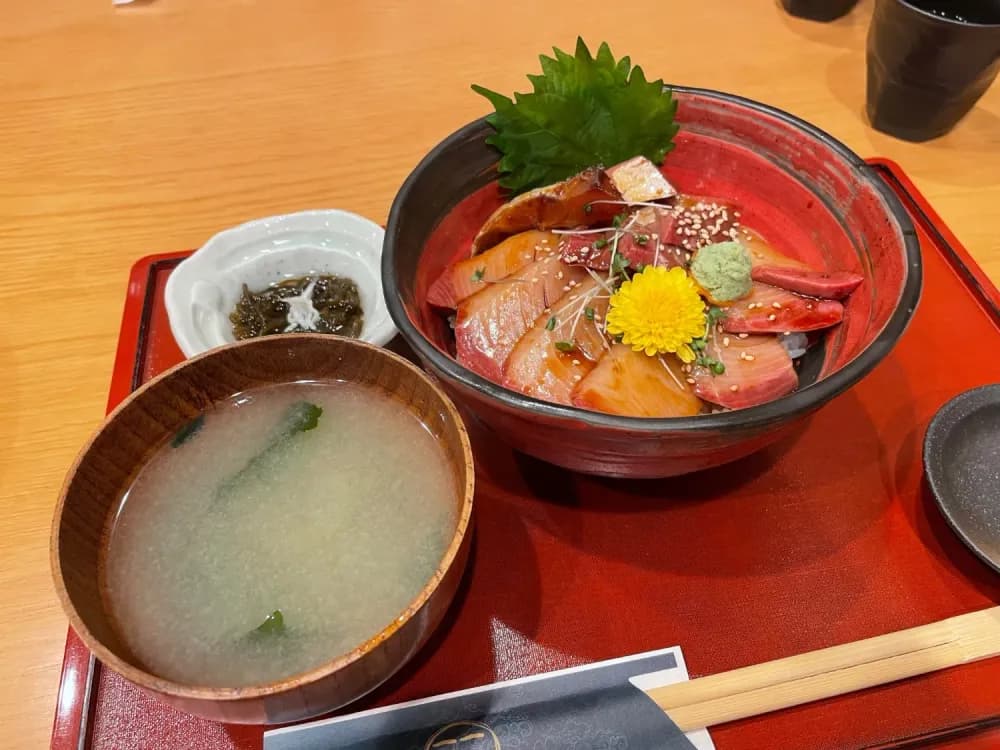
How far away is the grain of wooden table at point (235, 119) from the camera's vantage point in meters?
1.82

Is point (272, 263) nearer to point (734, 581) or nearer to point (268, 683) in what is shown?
point (268, 683)

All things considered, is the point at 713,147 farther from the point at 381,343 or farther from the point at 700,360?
the point at 381,343

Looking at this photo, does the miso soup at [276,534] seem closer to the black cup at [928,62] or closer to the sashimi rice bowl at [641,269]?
the sashimi rice bowl at [641,269]

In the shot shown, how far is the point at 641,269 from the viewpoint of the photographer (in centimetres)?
145

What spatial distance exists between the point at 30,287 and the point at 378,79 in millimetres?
1378

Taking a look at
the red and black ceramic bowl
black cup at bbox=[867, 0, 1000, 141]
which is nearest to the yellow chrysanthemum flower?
the red and black ceramic bowl

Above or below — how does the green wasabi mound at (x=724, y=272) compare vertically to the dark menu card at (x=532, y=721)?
above

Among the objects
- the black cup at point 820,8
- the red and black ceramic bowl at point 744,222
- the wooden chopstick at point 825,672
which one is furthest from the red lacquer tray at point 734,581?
the black cup at point 820,8

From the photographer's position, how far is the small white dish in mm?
1660

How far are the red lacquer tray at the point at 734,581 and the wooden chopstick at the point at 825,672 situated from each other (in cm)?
4

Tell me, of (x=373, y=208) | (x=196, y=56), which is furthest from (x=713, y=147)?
(x=196, y=56)

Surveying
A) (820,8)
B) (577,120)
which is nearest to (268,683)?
(577,120)

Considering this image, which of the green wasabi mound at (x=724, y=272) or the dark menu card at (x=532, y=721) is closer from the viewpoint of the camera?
the dark menu card at (x=532, y=721)

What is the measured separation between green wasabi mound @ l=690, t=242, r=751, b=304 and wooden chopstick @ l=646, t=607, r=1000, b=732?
684 millimetres
